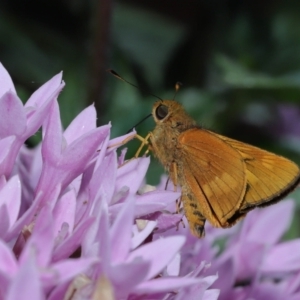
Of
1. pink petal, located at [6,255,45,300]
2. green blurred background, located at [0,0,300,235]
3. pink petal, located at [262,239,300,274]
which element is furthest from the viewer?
green blurred background, located at [0,0,300,235]

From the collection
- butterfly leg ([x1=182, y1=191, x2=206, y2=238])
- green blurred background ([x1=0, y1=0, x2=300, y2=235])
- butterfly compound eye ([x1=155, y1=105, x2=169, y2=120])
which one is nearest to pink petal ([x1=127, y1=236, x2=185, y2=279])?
butterfly leg ([x1=182, y1=191, x2=206, y2=238])

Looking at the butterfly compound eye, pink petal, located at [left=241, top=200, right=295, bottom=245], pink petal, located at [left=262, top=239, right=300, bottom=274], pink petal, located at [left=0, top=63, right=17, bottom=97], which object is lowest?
pink petal, located at [left=262, top=239, right=300, bottom=274]

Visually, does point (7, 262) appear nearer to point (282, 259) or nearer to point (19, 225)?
point (19, 225)

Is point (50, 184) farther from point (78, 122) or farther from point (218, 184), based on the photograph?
point (218, 184)

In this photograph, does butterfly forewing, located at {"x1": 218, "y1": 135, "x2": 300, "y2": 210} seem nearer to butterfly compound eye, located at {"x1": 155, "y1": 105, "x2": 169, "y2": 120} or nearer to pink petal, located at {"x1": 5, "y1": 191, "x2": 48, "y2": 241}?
butterfly compound eye, located at {"x1": 155, "y1": 105, "x2": 169, "y2": 120}

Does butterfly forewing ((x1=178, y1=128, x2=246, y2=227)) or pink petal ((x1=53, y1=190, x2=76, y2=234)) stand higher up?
pink petal ((x1=53, y1=190, x2=76, y2=234))

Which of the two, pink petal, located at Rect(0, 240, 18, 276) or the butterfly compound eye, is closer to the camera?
pink petal, located at Rect(0, 240, 18, 276)
